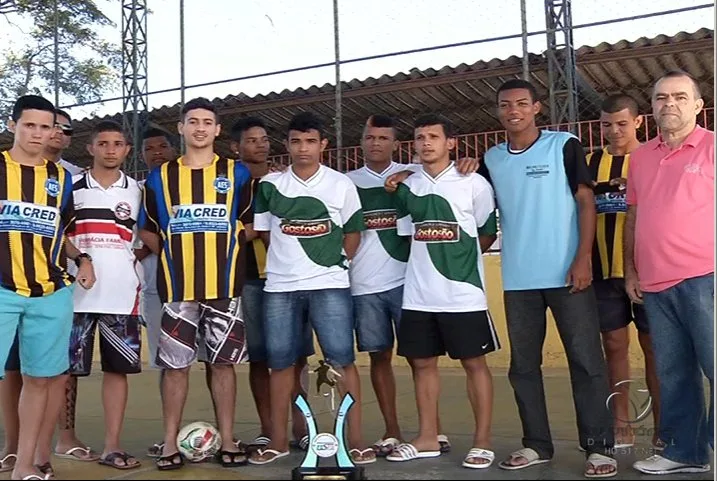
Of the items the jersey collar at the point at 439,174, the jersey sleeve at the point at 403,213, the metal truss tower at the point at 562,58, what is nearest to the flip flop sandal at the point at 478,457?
the jersey sleeve at the point at 403,213

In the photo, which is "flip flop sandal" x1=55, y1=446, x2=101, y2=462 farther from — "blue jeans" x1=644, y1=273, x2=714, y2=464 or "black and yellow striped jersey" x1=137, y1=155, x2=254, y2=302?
"blue jeans" x1=644, y1=273, x2=714, y2=464

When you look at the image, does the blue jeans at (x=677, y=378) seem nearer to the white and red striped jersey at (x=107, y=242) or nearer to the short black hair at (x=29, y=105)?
the white and red striped jersey at (x=107, y=242)

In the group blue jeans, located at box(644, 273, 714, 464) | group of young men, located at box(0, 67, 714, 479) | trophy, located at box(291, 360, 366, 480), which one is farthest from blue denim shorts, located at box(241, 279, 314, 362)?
blue jeans, located at box(644, 273, 714, 464)

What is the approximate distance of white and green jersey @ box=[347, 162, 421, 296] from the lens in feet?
15.4

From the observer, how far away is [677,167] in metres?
3.85

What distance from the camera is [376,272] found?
4699mm

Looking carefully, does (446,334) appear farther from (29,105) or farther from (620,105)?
(29,105)

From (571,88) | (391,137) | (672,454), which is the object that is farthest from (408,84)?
(672,454)

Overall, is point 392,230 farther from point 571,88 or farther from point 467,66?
point 467,66

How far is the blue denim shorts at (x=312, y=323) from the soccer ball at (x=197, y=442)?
0.49 metres

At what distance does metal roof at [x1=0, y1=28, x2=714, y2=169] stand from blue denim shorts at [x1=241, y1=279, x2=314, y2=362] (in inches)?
184

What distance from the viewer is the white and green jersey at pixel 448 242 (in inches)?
171

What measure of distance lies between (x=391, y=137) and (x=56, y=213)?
1.93 meters

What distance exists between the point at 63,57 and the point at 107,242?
316 inches
